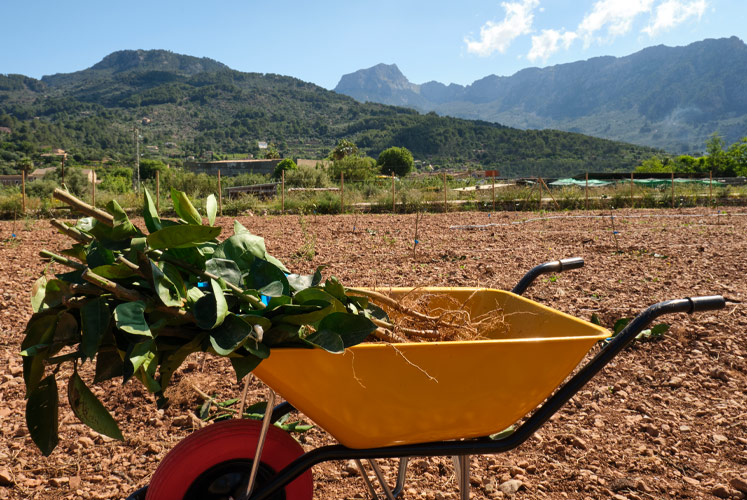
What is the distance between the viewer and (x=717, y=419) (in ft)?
7.88

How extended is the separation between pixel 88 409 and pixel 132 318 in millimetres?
326

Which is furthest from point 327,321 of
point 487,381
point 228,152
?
point 228,152

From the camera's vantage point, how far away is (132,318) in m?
1.05

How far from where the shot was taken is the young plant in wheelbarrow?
1136 mm

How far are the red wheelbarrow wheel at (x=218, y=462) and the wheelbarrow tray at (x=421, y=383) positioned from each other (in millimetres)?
152

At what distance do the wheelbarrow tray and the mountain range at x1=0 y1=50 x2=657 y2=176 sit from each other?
6550 centimetres

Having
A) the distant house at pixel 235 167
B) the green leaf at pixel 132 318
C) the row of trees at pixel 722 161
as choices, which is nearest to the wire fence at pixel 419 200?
the green leaf at pixel 132 318

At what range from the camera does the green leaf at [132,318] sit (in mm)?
1022

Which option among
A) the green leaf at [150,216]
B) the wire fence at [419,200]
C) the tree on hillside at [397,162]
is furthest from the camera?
the tree on hillside at [397,162]

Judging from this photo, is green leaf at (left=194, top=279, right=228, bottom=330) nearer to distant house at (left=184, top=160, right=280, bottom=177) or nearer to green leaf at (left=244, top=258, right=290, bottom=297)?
green leaf at (left=244, top=258, right=290, bottom=297)

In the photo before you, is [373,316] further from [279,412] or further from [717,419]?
[717,419]

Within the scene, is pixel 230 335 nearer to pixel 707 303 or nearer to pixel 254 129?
pixel 707 303

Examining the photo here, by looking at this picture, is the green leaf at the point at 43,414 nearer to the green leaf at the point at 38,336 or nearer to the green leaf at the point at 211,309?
the green leaf at the point at 38,336

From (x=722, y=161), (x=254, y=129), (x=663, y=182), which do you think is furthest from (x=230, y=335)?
(x=254, y=129)
